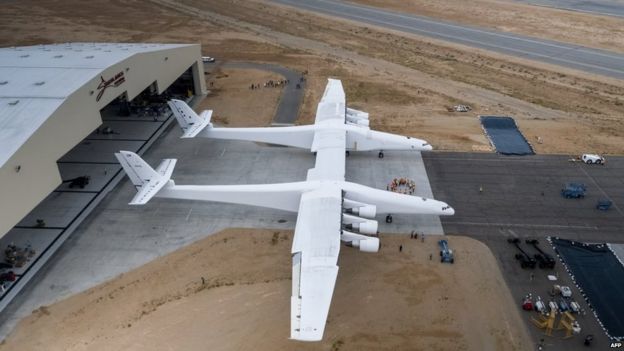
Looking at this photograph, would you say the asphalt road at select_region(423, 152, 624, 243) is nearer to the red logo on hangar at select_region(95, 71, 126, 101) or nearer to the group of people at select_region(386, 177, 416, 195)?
the group of people at select_region(386, 177, 416, 195)

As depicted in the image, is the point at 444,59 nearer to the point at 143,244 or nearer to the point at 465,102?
the point at 465,102

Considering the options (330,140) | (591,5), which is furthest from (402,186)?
(591,5)

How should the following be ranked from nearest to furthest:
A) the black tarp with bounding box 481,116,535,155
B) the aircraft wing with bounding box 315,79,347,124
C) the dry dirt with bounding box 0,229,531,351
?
the dry dirt with bounding box 0,229,531,351 < the black tarp with bounding box 481,116,535,155 < the aircraft wing with bounding box 315,79,347,124

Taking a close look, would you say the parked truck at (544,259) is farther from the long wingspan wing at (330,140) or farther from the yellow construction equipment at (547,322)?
the long wingspan wing at (330,140)

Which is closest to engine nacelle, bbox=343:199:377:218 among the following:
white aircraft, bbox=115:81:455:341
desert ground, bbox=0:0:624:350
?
white aircraft, bbox=115:81:455:341

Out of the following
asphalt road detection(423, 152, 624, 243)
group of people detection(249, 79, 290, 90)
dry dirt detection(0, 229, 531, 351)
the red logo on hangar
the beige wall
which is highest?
the red logo on hangar

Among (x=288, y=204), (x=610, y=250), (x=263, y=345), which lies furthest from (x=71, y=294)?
(x=610, y=250)

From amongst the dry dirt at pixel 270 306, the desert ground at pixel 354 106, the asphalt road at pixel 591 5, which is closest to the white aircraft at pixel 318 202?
the desert ground at pixel 354 106
